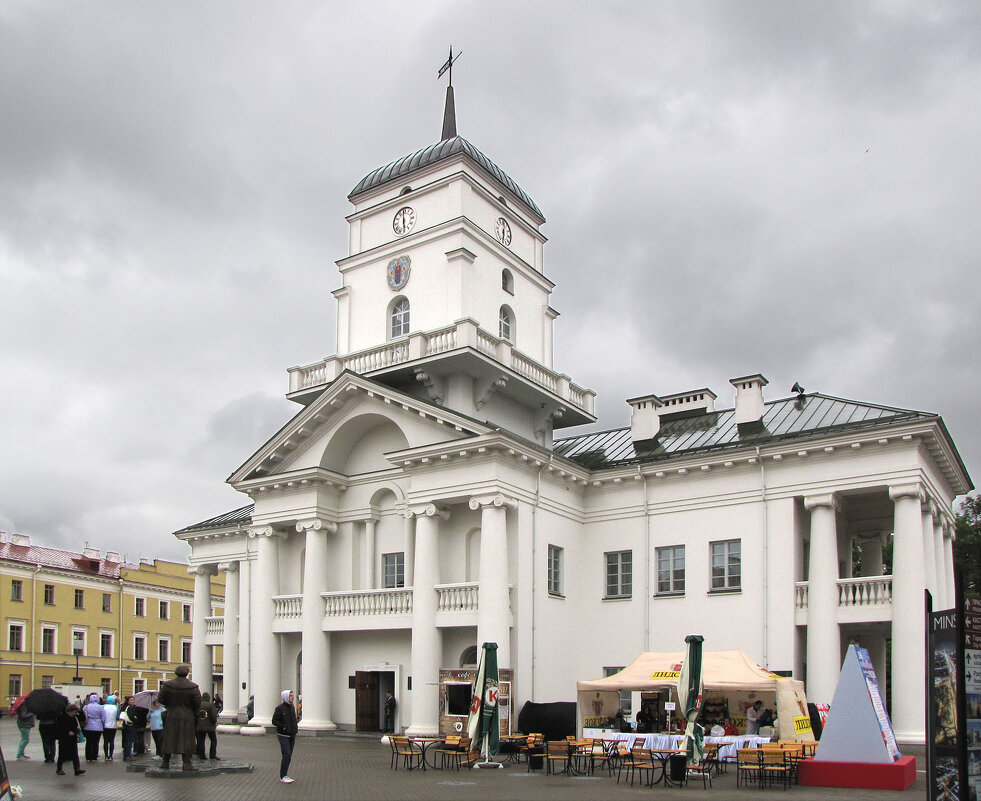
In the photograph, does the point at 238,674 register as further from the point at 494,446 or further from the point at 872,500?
the point at 872,500

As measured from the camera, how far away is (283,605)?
3173 cm

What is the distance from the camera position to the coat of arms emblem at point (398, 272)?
34.2 metres

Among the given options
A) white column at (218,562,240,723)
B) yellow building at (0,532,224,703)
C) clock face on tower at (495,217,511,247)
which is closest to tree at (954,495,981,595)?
clock face on tower at (495,217,511,247)

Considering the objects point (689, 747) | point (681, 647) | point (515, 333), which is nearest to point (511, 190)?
point (515, 333)

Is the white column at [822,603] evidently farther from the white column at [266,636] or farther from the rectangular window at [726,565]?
the white column at [266,636]

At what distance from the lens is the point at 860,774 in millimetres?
17578

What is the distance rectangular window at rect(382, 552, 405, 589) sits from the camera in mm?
30766

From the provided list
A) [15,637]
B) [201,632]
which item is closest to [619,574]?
[201,632]

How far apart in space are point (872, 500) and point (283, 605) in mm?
17441

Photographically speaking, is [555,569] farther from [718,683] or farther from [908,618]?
[908,618]

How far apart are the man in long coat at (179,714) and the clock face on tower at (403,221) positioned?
789 inches

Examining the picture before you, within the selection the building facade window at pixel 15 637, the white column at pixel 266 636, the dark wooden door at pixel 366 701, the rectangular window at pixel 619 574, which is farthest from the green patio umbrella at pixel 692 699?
the building facade window at pixel 15 637

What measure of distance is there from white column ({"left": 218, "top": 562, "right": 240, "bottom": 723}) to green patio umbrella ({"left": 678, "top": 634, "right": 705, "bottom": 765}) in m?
20.4

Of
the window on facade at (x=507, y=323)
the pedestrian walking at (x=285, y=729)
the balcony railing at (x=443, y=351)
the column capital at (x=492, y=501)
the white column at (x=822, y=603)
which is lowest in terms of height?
the pedestrian walking at (x=285, y=729)
